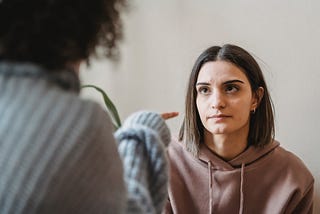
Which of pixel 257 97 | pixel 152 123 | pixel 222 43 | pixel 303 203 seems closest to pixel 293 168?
pixel 303 203

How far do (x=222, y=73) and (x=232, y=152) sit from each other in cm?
24

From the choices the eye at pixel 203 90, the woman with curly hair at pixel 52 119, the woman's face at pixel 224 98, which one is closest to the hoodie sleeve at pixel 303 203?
the woman's face at pixel 224 98

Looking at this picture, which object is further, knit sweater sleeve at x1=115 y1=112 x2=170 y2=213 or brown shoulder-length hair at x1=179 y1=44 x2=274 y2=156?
brown shoulder-length hair at x1=179 y1=44 x2=274 y2=156

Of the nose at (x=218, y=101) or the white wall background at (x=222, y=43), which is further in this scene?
the white wall background at (x=222, y=43)

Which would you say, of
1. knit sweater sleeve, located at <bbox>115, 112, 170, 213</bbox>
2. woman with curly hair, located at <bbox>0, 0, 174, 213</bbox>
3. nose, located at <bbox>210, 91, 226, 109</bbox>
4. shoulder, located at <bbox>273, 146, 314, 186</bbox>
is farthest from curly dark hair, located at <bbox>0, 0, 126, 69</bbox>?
shoulder, located at <bbox>273, 146, 314, 186</bbox>

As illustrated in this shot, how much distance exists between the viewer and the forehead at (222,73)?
96 cm

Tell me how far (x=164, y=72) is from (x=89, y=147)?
976mm

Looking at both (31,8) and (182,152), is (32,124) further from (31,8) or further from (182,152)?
(182,152)

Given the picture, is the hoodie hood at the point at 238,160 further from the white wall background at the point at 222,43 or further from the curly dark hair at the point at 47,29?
the curly dark hair at the point at 47,29

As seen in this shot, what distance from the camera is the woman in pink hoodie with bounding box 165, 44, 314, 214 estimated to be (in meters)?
0.97

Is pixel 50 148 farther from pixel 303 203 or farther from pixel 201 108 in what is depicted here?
pixel 303 203

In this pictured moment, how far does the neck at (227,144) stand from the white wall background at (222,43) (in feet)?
0.68

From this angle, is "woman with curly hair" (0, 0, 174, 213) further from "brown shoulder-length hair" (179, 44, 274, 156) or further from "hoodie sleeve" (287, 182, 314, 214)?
"hoodie sleeve" (287, 182, 314, 214)

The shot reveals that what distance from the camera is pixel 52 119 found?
0.38 meters
